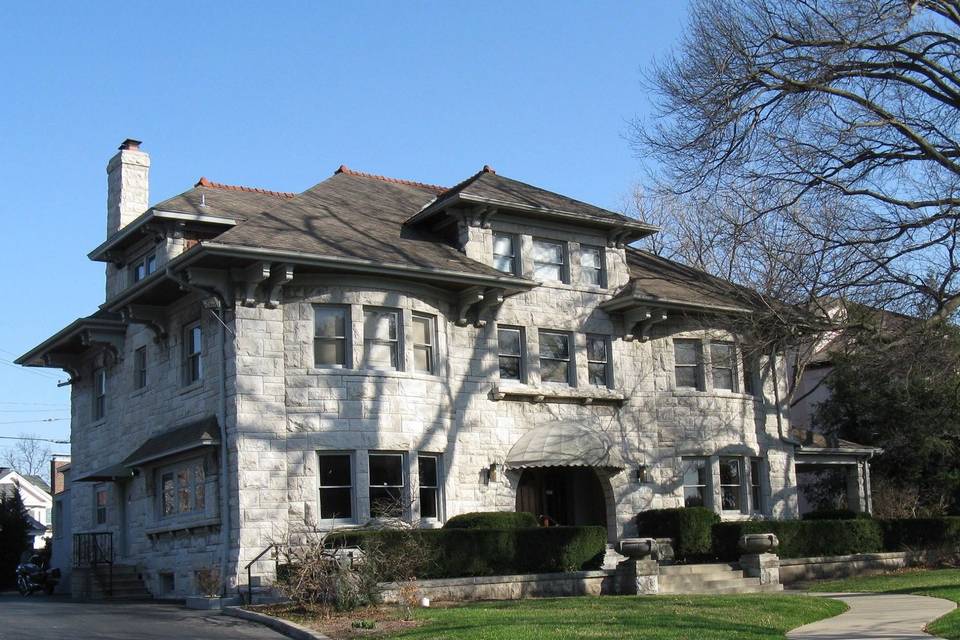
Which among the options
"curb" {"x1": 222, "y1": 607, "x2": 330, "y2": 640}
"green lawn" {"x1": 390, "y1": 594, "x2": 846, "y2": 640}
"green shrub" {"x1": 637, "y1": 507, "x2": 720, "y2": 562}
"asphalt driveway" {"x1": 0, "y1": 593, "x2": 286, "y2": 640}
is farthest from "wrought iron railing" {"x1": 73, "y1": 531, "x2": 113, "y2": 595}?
"green shrub" {"x1": 637, "y1": 507, "x2": 720, "y2": 562}

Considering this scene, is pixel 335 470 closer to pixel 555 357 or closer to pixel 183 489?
pixel 183 489

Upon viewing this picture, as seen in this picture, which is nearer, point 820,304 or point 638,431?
point 820,304

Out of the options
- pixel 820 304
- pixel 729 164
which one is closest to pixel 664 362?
pixel 820 304

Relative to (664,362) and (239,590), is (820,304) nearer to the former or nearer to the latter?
(664,362)

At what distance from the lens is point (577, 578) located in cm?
2208

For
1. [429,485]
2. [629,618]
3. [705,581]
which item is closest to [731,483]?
[705,581]

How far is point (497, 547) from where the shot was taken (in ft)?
72.0

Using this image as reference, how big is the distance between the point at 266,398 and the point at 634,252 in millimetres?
13073

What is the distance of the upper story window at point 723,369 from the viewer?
97.1ft

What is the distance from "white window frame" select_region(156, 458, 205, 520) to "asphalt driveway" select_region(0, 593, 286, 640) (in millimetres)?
2893

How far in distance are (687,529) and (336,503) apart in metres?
8.39

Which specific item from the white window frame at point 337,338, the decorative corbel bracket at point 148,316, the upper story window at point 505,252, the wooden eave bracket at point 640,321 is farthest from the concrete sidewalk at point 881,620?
the decorative corbel bracket at point 148,316

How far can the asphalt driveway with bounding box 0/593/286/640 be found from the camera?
15602 millimetres

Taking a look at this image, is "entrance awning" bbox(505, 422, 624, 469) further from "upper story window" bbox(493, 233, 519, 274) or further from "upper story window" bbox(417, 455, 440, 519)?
"upper story window" bbox(493, 233, 519, 274)
